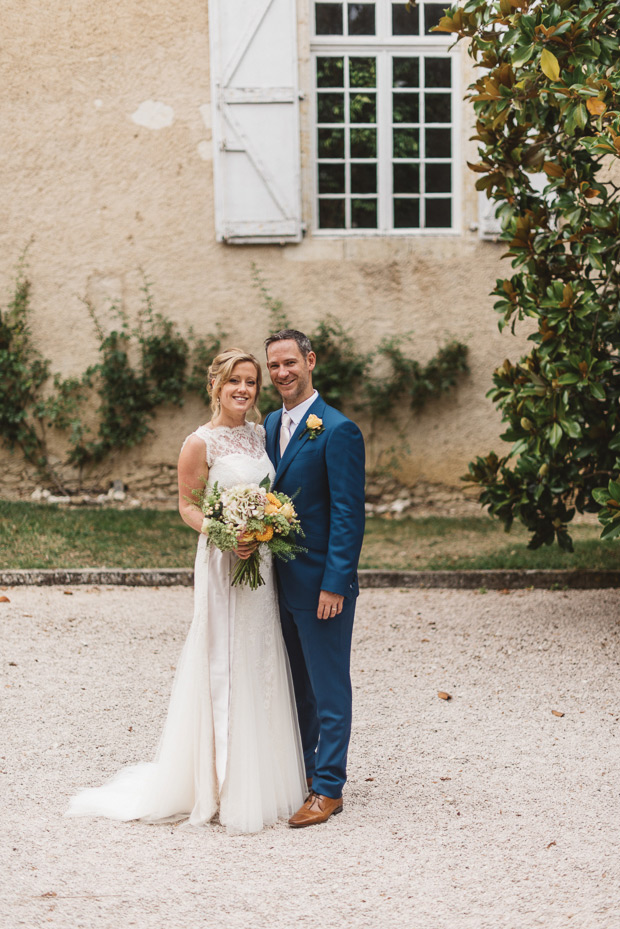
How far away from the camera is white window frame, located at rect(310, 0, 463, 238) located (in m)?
9.59

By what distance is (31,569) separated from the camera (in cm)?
698

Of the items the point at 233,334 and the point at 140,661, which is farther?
the point at 233,334

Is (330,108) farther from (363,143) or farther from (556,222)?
(556,222)

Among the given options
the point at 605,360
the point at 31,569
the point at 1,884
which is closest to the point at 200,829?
the point at 1,884

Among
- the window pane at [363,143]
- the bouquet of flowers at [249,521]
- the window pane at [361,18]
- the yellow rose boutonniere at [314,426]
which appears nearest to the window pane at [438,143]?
the window pane at [363,143]

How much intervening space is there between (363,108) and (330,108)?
0.35m

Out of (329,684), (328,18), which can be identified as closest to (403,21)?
(328,18)

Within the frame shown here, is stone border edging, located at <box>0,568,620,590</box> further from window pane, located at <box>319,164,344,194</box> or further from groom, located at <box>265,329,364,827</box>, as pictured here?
window pane, located at <box>319,164,344,194</box>

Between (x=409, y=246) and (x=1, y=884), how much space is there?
25.3 feet

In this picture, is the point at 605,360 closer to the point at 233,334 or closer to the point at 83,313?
the point at 233,334

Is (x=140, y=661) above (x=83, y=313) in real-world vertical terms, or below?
below

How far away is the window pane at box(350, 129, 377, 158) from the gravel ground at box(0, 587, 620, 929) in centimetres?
545

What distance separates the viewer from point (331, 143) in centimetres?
973

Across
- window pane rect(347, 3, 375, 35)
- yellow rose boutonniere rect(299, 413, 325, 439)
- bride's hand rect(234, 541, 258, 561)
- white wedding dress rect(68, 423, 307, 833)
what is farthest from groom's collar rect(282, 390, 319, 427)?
window pane rect(347, 3, 375, 35)
